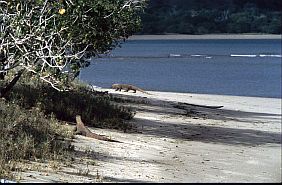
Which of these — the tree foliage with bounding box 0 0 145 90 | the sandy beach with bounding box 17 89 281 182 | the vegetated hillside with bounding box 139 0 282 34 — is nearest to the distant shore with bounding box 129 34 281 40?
the vegetated hillside with bounding box 139 0 282 34

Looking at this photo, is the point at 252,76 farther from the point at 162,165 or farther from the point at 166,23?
the point at 166,23

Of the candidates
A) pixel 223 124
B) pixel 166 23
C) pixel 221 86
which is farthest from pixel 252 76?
pixel 166 23

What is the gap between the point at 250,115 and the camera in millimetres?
23953

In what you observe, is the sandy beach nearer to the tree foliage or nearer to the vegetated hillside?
the tree foliage

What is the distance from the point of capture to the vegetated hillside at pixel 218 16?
12175cm

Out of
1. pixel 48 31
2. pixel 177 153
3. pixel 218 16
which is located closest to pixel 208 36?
pixel 218 16

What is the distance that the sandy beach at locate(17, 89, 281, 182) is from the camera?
33.5ft

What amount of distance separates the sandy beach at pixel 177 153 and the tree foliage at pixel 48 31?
5.30 ft

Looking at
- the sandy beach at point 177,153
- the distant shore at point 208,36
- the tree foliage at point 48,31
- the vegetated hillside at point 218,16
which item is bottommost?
the distant shore at point 208,36

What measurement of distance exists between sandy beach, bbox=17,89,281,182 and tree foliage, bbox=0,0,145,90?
1.62m

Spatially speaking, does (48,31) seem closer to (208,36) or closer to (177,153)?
(177,153)

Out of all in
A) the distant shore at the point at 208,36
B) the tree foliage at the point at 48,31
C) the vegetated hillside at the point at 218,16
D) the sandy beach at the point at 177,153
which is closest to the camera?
the sandy beach at the point at 177,153

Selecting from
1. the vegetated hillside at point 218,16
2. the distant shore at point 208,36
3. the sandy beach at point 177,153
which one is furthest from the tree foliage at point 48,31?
the distant shore at point 208,36

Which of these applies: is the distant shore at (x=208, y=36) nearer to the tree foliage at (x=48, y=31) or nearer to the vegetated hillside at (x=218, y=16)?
the vegetated hillside at (x=218, y=16)
